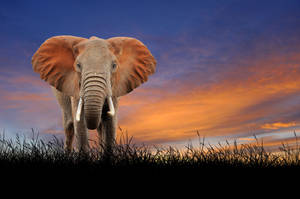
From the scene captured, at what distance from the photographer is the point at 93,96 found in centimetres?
639

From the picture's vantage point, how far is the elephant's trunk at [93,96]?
6.38 metres

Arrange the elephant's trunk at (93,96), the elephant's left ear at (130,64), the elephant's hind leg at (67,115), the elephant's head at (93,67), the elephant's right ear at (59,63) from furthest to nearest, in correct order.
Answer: the elephant's hind leg at (67,115) < the elephant's right ear at (59,63) < the elephant's left ear at (130,64) < the elephant's head at (93,67) < the elephant's trunk at (93,96)

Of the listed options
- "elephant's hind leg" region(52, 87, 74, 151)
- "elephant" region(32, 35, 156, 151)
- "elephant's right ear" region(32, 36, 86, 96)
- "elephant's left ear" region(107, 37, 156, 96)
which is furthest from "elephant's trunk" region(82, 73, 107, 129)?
"elephant's hind leg" region(52, 87, 74, 151)

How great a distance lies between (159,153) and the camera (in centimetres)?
555

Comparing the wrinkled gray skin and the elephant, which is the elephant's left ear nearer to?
the elephant

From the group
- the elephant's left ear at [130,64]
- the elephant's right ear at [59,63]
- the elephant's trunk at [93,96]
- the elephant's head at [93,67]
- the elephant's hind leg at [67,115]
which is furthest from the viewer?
the elephant's hind leg at [67,115]

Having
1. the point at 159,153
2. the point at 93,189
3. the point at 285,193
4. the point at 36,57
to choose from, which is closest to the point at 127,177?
the point at 93,189

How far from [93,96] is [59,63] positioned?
2.12m

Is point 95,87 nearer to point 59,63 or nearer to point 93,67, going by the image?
point 93,67

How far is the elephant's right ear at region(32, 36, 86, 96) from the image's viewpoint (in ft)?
25.2

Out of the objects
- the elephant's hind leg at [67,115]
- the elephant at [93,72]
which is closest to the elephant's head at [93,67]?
the elephant at [93,72]

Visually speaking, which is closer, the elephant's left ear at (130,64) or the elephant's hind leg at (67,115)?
the elephant's left ear at (130,64)

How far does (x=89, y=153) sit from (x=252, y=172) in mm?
2767

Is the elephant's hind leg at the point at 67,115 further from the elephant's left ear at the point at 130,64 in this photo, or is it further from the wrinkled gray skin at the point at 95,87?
the elephant's left ear at the point at 130,64
